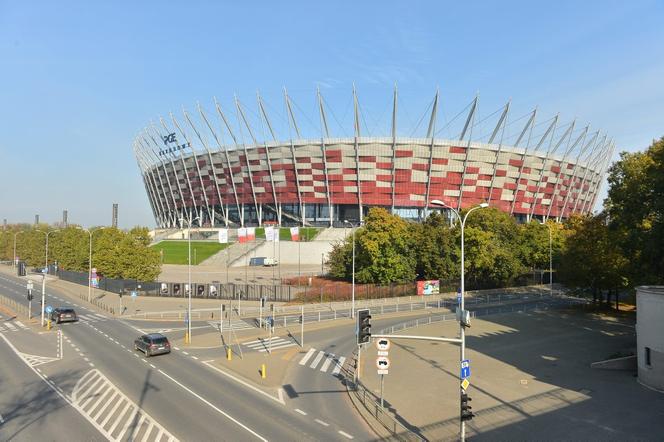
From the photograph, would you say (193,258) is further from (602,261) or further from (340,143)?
(602,261)

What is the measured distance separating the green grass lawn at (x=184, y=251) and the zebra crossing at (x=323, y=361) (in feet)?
235

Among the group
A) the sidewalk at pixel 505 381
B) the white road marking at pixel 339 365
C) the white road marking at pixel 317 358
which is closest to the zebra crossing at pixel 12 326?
the white road marking at pixel 317 358

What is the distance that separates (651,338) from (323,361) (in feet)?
62.8

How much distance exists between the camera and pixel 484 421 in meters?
19.0

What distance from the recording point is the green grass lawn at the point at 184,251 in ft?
334

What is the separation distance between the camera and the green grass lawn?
101912mm

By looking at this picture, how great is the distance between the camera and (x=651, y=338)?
2511 centimetres

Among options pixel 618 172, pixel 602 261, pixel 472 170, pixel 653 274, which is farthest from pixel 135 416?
pixel 472 170

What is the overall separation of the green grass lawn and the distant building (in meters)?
85.6

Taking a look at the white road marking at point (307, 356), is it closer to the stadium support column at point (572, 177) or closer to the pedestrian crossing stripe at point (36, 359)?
the pedestrian crossing stripe at point (36, 359)

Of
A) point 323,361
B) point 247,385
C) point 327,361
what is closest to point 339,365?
point 327,361

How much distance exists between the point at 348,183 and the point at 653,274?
81.5 m

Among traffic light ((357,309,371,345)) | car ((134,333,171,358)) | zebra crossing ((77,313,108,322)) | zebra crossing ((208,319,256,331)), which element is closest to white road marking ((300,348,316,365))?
car ((134,333,171,358))

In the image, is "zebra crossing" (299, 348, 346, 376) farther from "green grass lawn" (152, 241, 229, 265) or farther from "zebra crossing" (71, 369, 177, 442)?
"green grass lawn" (152, 241, 229, 265)
